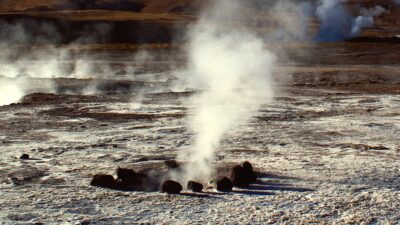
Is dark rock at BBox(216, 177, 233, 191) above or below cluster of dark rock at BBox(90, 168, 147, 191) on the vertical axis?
below

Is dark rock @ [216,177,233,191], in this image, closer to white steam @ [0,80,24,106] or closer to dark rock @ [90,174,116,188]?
dark rock @ [90,174,116,188]

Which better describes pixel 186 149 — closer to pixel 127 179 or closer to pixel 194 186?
pixel 127 179

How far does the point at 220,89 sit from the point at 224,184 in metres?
16.2

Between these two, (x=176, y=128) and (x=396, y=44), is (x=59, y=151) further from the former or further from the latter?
(x=396, y=44)

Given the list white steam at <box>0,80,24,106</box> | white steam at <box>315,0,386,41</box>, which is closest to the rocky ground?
white steam at <box>0,80,24,106</box>

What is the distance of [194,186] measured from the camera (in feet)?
35.4

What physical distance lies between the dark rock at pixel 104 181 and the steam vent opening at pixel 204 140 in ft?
0.06

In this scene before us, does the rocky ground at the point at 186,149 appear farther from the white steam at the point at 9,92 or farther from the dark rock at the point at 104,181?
the white steam at the point at 9,92

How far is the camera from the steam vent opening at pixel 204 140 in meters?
9.95

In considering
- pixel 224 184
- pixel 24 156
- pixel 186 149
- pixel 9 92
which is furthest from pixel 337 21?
pixel 224 184

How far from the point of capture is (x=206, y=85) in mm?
28328

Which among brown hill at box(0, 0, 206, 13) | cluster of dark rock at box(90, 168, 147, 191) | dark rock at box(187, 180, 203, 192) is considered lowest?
dark rock at box(187, 180, 203, 192)

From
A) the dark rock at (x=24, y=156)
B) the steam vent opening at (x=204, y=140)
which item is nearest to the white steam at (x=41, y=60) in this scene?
the steam vent opening at (x=204, y=140)

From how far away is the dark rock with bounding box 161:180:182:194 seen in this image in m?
10.6
